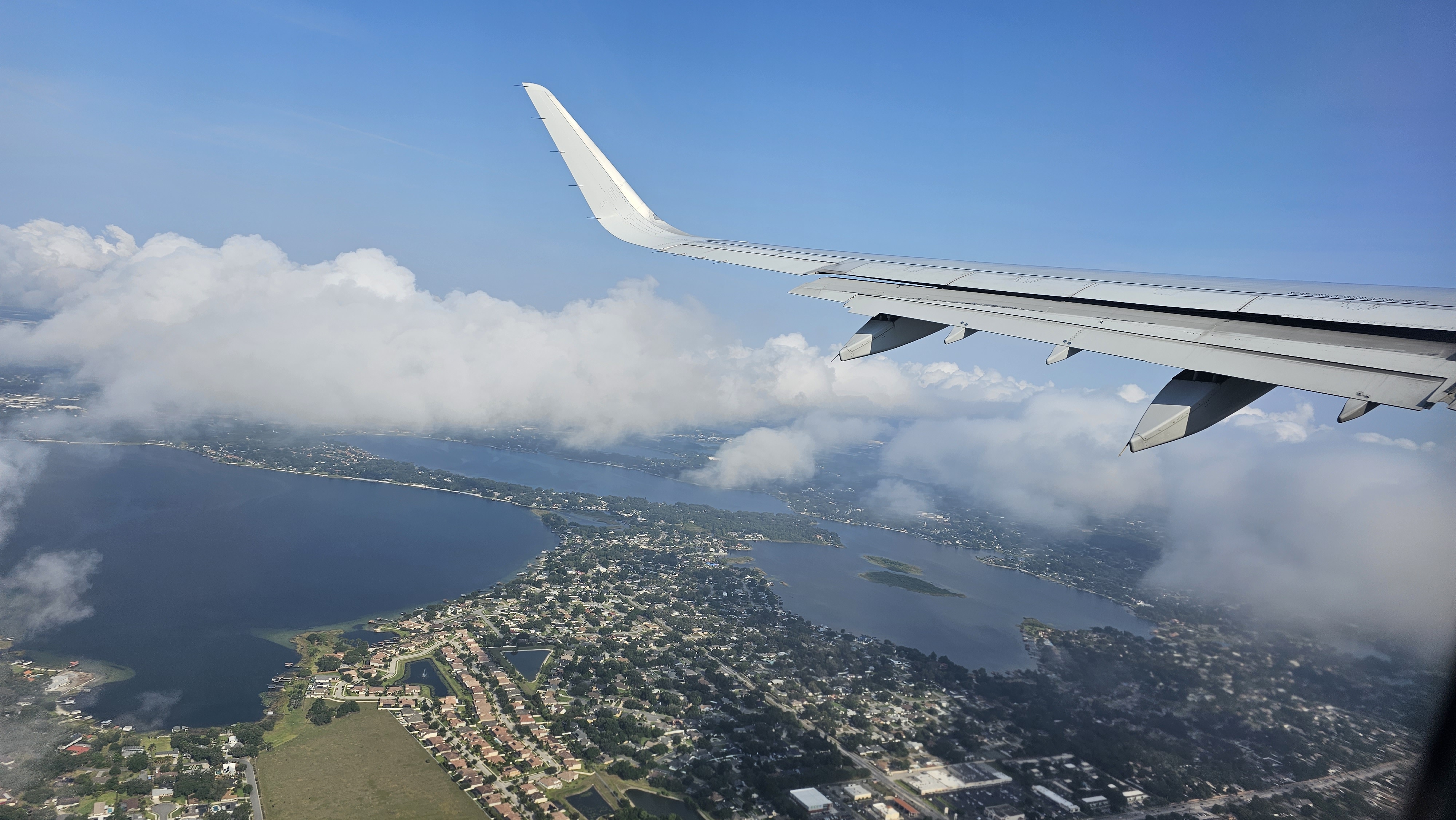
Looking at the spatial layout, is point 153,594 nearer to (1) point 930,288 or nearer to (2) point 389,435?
(1) point 930,288

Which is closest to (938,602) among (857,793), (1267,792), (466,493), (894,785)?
(1267,792)

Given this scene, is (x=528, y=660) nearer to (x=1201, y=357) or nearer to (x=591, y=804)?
(x=591, y=804)

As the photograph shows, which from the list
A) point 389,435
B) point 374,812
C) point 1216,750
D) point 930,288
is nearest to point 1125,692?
point 1216,750

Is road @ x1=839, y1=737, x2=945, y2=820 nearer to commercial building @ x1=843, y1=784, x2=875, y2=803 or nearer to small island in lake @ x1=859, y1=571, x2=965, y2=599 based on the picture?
commercial building @ x1=843, y1=784, x2=875, y2=803

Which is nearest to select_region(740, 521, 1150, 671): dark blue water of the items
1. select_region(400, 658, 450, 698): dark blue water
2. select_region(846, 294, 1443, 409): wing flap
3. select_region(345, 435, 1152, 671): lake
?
select_region(345, 435, 1152, 671): lake

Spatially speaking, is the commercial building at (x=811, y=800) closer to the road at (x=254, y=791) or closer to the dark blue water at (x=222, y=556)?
the road at (x=254, y=791)

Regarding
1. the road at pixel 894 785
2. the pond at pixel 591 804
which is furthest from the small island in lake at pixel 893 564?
the pond at pixel 591 804
